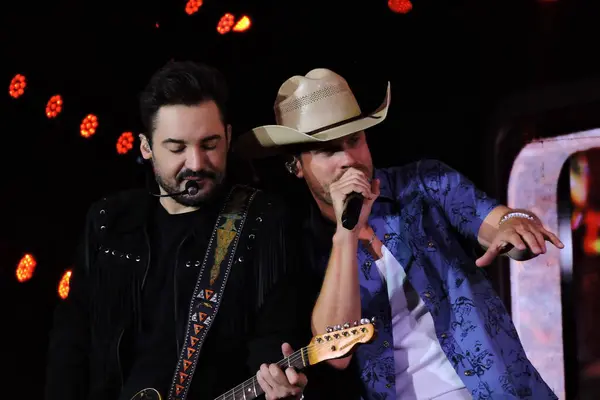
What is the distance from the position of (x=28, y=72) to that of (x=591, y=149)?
7.54ft

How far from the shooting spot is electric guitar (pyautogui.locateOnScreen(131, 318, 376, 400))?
2096 millimetres

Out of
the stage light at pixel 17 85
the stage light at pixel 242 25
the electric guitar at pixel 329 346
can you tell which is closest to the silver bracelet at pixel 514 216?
the electric guitar at pixel 329 346

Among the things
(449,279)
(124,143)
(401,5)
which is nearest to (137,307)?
(449,279)

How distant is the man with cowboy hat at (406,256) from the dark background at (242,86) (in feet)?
2.22

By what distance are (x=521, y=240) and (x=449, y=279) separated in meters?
0.37

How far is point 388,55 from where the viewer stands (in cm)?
332

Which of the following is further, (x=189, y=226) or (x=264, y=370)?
(x=189, y=226)

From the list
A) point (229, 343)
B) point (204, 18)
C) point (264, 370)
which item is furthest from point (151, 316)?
point (204, 18)

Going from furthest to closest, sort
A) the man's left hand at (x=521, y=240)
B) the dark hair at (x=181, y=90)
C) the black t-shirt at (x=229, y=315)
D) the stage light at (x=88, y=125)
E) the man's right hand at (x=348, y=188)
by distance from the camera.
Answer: the stage light at (x=88, y=125)
the dark hair at (x=181, y=90)
the black t-shirt at (x=229, y=315)
the man's right hand at (x=348, y=188)
the man's left hand at (x=521, y=240)

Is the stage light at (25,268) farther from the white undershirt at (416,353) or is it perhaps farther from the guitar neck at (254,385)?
the white undershirt at (416,353)

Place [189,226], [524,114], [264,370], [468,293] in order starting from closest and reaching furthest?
[264,370] < [468,293] < [189,226] < [524,114]

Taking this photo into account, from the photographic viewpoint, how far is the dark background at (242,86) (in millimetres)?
3219

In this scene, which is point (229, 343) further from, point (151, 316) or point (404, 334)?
point (404, 334)


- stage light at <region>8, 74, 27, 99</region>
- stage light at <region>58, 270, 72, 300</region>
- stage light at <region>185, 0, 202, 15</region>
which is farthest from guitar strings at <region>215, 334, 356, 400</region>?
stage light at <region>185, 0, 202, 15</region>
